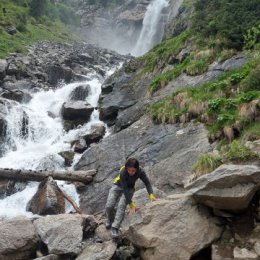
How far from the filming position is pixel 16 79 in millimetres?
Result: 31266

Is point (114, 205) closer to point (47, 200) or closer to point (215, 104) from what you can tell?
point (47, 200)

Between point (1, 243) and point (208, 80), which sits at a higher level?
point (208, 80)

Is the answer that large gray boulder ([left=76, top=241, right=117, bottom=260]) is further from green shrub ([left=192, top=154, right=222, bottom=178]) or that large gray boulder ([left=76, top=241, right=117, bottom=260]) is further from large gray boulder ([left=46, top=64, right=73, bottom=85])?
large gray boulder ([left=46, top=64, right=73, bottom=85])

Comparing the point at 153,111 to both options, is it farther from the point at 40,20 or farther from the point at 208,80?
the point at 40,20

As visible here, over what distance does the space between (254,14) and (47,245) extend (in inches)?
629

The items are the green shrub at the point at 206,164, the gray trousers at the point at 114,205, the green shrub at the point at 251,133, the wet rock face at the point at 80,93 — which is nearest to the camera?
the gray trousers at the point at 114,205

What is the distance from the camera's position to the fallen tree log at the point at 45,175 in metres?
16.8

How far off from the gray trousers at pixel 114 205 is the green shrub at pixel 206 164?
2.06 meters

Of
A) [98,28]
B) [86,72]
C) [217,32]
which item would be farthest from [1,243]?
[98,28]

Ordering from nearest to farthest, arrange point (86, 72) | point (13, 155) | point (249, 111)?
point (249, 111), point (13, 155), point (86, 72)

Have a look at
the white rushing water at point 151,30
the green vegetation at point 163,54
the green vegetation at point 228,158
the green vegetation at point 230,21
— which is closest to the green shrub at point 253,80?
the green vegetation at point 230,21

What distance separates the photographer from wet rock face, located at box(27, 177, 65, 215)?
14844mm

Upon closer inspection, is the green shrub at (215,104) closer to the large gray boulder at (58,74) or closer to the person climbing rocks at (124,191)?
the person climbing rocks at (124,191)

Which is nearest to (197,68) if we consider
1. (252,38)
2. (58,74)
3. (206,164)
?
(252,38)
